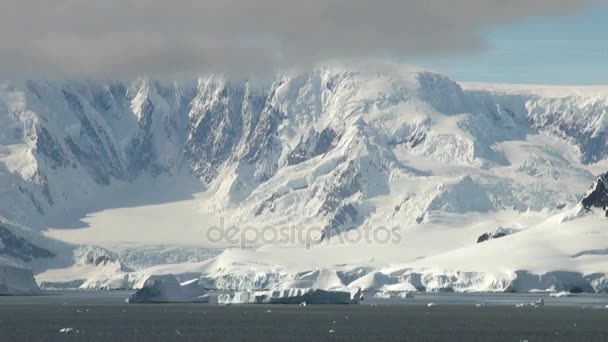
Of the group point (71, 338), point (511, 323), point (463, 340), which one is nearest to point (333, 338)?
point (463, 340)

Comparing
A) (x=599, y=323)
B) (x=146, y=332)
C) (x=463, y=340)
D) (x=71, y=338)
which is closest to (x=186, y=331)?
(x=146, y=332)

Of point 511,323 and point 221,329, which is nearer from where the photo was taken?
point 221,329

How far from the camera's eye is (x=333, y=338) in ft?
541

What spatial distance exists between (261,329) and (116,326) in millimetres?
16373

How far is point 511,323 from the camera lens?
195m

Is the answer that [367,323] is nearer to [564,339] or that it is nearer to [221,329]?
[221,329]

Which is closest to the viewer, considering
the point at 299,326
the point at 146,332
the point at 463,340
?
the point at 463,340

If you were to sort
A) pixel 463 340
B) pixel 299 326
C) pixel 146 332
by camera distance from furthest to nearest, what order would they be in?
pixel 299 326, pixel 146 332, pixel 463 340

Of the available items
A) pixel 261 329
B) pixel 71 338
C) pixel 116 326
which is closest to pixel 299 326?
pixel 261 329

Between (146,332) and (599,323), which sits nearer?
(146,332)

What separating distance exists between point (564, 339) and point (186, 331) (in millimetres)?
37995

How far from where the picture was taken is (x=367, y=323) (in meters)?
195

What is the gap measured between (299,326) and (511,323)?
2450 centimetres

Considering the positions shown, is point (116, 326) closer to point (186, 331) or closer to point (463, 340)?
point (186, 331)
